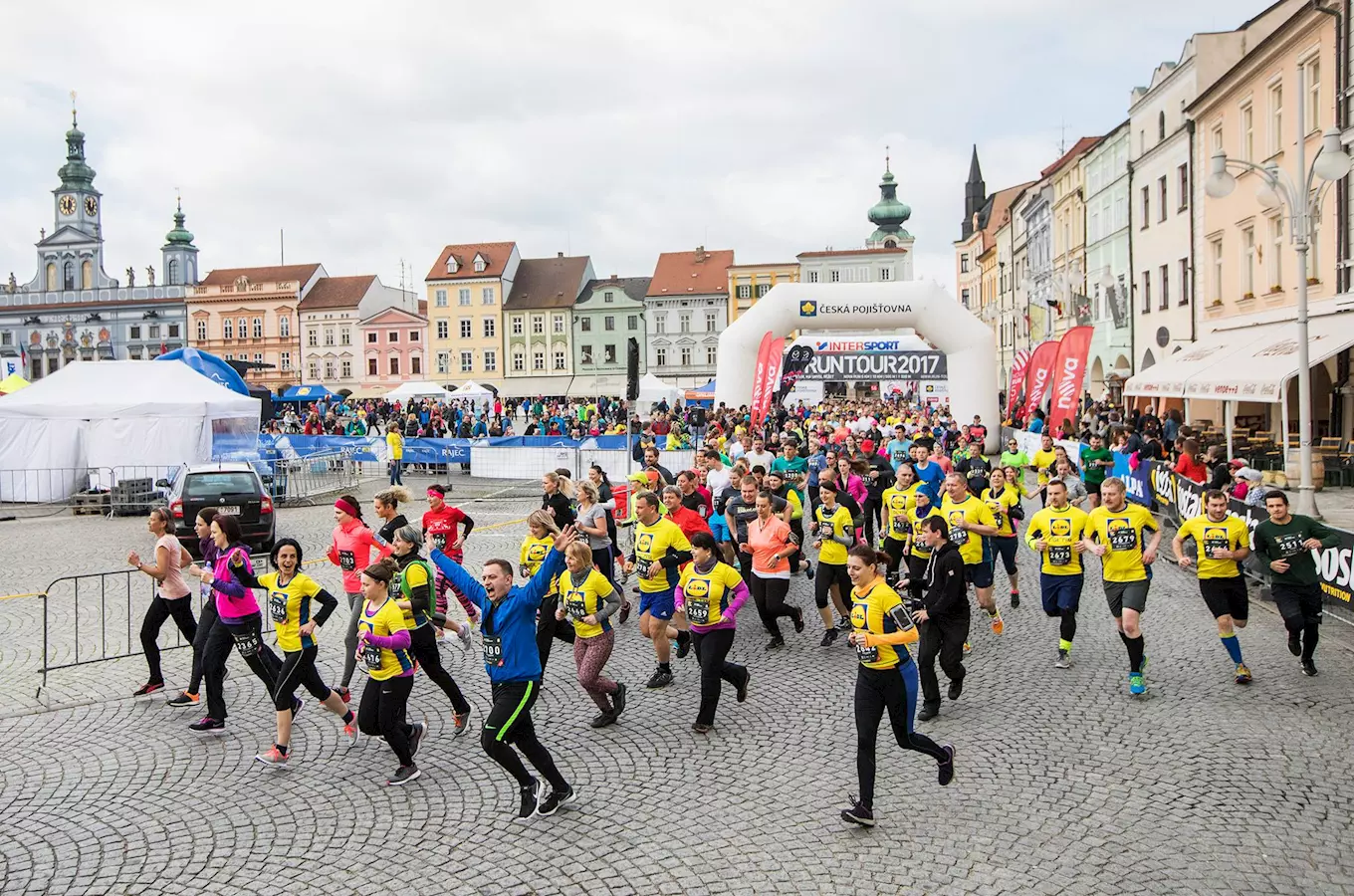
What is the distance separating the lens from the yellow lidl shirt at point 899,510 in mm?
10945

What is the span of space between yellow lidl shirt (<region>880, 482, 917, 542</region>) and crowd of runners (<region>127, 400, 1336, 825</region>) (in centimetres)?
2

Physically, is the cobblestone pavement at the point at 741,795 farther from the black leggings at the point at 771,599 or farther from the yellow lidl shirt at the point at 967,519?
the yellow lidl shirt at the point at 967,519

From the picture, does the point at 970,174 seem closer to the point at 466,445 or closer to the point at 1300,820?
the point at 466,445

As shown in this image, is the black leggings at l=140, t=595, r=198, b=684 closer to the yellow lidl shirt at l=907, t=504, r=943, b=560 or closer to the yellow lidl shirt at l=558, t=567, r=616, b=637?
the yellow lidl shirt at l=558, t=567, r=616, b=637

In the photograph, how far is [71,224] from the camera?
313 feet

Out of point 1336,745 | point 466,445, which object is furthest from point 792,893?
point 466,445

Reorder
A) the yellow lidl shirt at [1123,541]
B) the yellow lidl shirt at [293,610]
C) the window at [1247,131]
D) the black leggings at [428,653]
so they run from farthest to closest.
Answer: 1. the window at [1247,131]
2. the yellow lidl shirt at [1123,541]
3. the black leggings at [428,653]
4. the yellow lidl shirt at [293,610]

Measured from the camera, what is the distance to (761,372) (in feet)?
91.7

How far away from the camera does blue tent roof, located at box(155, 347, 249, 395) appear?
1052 inches

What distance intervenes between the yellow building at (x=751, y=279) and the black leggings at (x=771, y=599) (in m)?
72.3

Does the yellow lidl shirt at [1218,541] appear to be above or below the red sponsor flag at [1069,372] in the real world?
below

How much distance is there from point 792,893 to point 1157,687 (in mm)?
4492

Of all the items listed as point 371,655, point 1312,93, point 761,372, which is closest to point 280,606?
point 371,655

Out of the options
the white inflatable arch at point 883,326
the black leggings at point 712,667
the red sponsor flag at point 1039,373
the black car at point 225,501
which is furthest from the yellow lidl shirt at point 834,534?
the white inflatable arch at point 883,326
